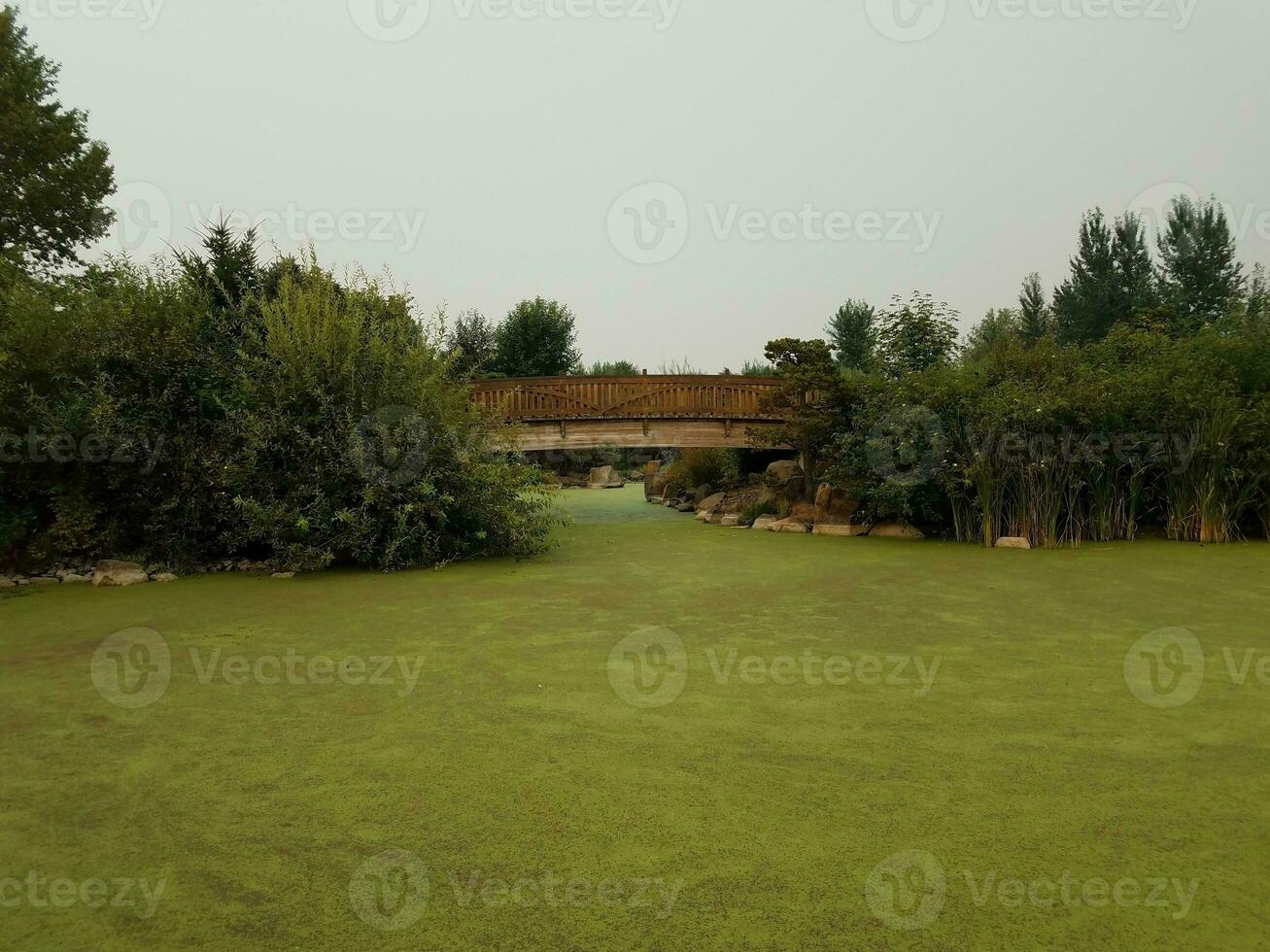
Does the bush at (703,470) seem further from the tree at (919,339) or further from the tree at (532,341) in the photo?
the tree at (532,341)

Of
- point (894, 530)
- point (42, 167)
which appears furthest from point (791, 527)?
point (42, 167)

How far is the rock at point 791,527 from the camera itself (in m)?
11.2

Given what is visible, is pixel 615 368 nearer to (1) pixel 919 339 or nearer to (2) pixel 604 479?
(2) pixel 604 479

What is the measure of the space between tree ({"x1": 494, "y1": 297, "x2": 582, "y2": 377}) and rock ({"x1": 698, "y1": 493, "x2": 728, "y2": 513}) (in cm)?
1519

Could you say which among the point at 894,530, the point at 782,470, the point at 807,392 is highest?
the point at 807,392

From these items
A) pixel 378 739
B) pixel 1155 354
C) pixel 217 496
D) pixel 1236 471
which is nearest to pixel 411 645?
Answer: pixel 378 739

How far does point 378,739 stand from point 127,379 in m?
6.15

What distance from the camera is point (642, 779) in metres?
2.68

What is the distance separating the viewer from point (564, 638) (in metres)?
4.76

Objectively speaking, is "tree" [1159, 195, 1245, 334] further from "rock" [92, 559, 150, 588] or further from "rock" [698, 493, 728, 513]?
"rock" [92, 559, 150, 588]

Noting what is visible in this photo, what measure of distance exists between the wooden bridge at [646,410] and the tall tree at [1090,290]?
23.4 m

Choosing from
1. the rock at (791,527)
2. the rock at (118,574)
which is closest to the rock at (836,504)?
the rock at (791,527)

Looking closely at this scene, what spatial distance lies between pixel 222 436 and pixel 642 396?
8.68 metres

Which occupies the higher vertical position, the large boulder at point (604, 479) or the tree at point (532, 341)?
the tree at point (532, 341)
